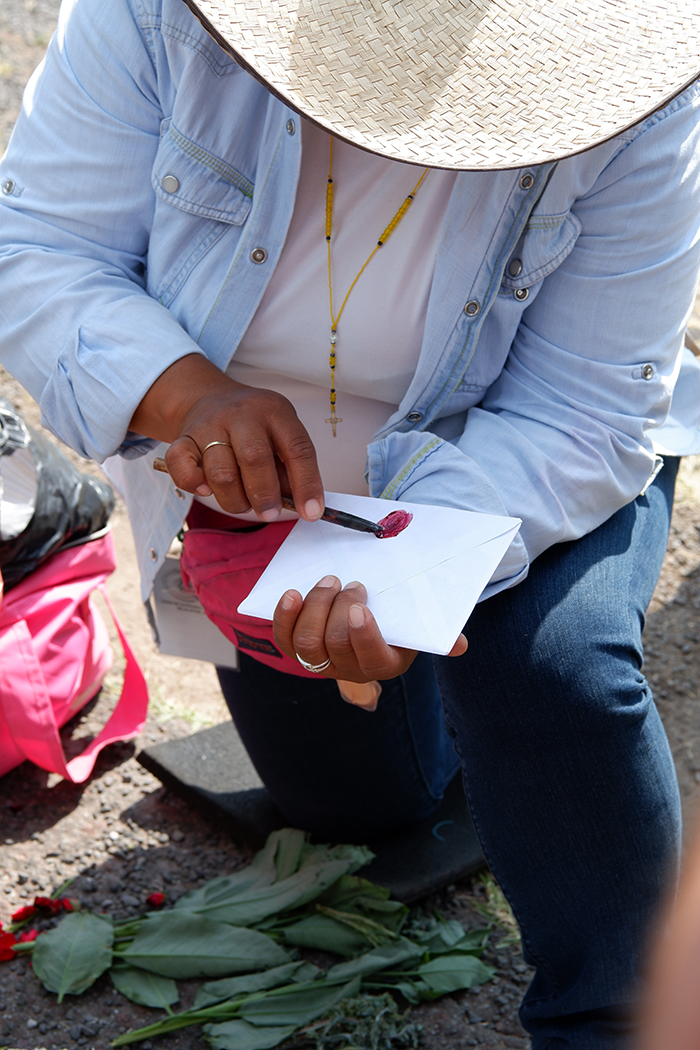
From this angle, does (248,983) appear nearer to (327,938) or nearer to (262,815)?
(327,938)

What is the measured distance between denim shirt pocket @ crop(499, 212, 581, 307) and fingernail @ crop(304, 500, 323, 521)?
397 mm

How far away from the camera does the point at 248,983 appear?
159 cm

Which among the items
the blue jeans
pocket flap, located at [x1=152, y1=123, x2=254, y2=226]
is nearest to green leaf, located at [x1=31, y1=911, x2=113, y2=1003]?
the blue jeans

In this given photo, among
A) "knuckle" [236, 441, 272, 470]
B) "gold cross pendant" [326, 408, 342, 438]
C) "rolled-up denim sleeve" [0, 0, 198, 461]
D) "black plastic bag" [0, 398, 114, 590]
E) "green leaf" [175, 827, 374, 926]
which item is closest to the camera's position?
"knuckle" [236, 441, 272, 470]

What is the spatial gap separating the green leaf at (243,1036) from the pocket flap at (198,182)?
1.20m

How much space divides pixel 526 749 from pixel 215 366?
Answer: 2.11 ft

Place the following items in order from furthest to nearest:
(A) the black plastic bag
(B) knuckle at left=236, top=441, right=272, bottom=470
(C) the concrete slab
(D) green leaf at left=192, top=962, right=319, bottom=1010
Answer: (A) the black plastic bag < (C) the concrete slab < (D) green leaf at left=192, top=962, right=319, bottom=1010 < (B) knuckle at left=236, top=441, right=272, bottom=470

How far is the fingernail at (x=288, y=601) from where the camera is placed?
3.69 ft

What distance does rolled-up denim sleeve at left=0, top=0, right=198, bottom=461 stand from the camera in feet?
4.32

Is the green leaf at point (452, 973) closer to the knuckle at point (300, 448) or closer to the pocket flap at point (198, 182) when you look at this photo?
the knuckle at point (300, 448)

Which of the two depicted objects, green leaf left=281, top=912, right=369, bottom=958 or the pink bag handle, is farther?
the pink bag handle

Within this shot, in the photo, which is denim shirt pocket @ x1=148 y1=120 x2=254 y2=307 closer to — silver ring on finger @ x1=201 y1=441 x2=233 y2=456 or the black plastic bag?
silver ring on finger @ x1=201 y1=441 x2=233 y2=456

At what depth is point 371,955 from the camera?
5.34ft

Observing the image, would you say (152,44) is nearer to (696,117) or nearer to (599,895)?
(696,117)
